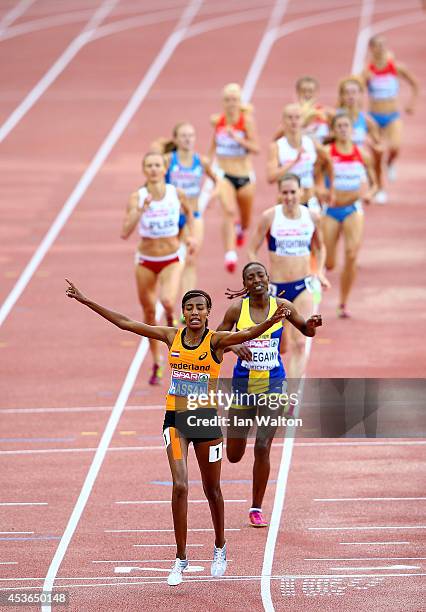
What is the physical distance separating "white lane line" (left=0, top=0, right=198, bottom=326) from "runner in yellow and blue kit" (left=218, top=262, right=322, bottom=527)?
6.55 meters

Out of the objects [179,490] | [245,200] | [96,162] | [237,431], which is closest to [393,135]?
[245,200]

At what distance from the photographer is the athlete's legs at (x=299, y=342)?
1395cm

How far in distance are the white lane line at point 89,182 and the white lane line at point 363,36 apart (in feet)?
11.0

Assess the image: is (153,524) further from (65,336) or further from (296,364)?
(65,336)

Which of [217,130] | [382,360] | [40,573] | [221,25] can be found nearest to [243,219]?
[217,130]

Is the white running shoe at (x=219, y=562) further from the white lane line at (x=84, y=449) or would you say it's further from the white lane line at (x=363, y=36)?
the white lane line at (x=363, y=36)

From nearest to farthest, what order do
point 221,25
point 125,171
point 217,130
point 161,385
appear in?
point 161,385, point 217,130, point 125,171, point 221,25

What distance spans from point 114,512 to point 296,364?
103 inches

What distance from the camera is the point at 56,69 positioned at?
94.8 feet

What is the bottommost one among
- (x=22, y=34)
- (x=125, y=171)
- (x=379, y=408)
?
(x=379, y=408)

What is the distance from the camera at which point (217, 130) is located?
18891 mm

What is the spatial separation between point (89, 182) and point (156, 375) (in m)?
8.51

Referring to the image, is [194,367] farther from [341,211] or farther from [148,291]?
[341,211]

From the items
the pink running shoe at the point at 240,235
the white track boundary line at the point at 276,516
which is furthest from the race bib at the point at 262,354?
the pink running shoe at the point at 240,235
